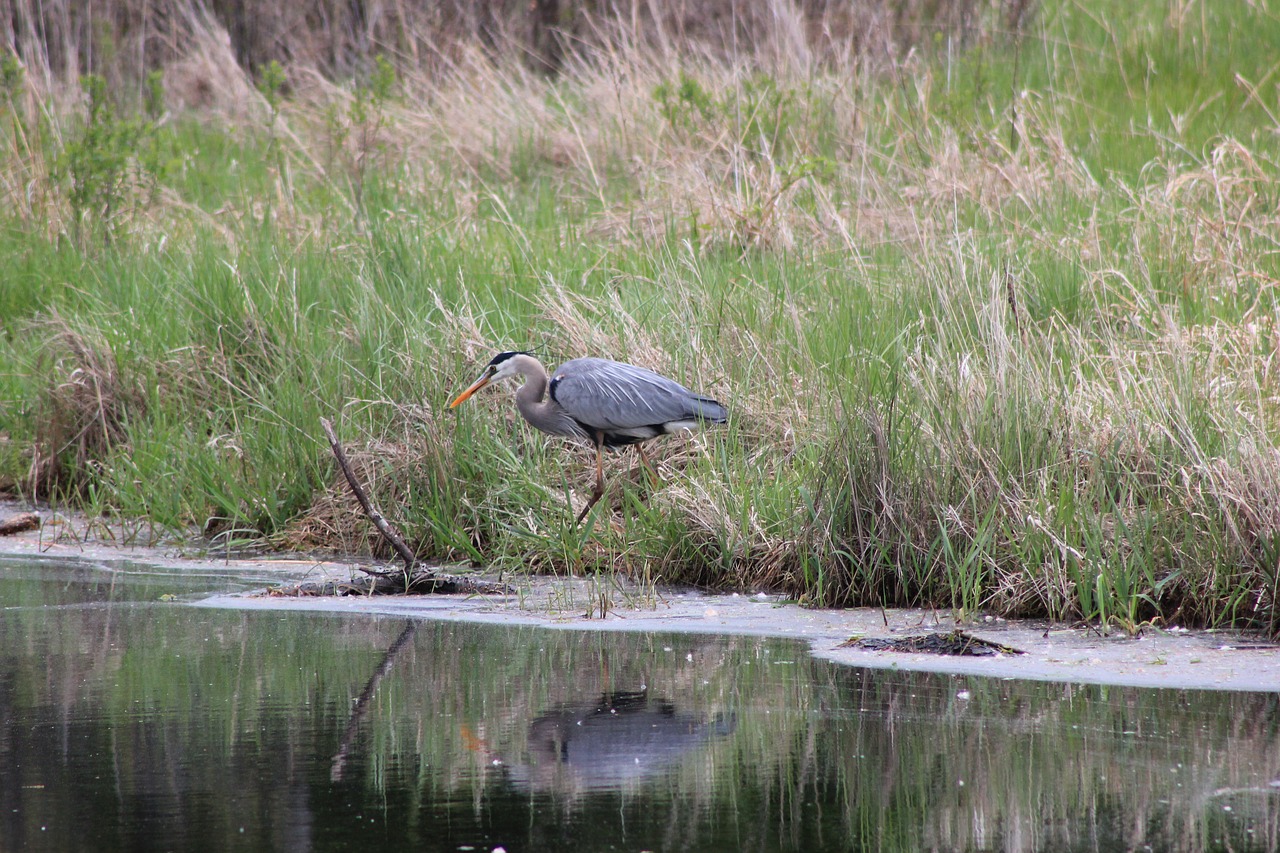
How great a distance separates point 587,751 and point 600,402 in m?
2.86

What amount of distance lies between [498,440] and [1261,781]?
4142 mm

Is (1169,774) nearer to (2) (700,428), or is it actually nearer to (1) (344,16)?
(2) (700,428)

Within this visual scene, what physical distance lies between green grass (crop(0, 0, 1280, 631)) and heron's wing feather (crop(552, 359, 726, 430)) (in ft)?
0.68

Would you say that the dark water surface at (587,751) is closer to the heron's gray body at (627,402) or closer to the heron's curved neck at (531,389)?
the heron's gray body at (627,402)

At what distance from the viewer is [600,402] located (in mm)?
6645

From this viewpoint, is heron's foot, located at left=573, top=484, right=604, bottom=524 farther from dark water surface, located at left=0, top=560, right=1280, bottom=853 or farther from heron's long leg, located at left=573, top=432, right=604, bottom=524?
dark water surface, located at left=0, top=560, right=1280, bottom=853

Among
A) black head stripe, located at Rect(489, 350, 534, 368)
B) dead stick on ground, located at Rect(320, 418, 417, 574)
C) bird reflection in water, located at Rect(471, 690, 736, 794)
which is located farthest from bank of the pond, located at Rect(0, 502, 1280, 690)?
black head stripe, located at Rect(489, 350, 534, 368)

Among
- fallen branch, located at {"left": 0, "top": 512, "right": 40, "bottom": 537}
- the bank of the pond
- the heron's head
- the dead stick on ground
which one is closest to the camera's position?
the bank of the pond

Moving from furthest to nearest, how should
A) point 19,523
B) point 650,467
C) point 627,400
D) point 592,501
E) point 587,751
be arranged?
point 19,523, point 650,467, point 592,501, point 627,400, point 587,751

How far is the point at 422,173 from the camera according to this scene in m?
11.3

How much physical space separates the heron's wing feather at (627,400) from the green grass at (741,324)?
0.68 feet

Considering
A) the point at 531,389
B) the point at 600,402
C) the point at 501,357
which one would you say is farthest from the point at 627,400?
the point at 501,357

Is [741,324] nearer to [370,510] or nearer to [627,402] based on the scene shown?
[627,402]

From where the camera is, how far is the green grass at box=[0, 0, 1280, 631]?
5.63m
